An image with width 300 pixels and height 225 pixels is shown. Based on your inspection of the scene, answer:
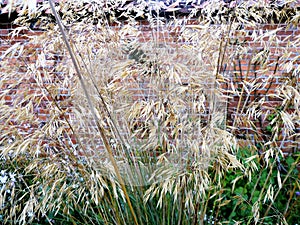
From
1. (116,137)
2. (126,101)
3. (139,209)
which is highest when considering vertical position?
(126,101)

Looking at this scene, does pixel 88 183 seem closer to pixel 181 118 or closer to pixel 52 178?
pixel 52 178

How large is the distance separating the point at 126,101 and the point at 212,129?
0.51 metres

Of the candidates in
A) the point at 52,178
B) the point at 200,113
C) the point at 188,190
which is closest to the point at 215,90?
the point at 200,113

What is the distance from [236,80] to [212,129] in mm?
1391

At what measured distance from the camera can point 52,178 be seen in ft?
8.05

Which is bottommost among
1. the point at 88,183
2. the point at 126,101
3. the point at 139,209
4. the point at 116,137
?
the point at 139,209

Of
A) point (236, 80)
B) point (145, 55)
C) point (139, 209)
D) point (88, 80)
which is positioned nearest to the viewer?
point (88, 80)

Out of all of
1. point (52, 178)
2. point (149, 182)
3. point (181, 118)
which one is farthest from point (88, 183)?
point (181, 118)

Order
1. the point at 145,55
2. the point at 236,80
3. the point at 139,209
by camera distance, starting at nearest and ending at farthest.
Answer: the point at 145,55
the point at 139,209
the point at 236,80

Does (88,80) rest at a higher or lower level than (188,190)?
higher

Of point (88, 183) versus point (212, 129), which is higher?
point (212, 129)

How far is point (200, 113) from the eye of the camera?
221cm

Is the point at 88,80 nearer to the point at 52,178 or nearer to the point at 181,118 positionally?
the point at 181,118

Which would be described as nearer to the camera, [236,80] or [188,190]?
[188,190]
